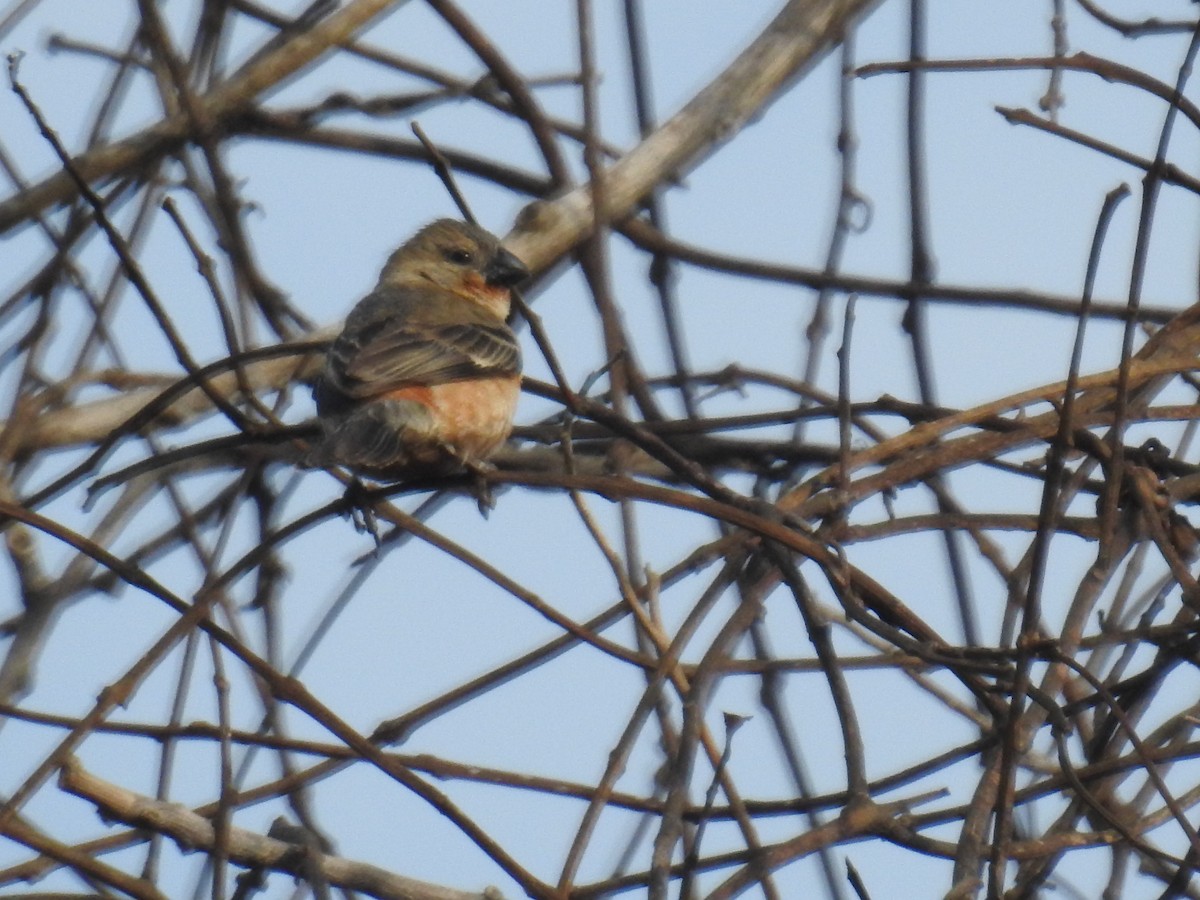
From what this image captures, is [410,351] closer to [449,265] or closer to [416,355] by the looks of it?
[416,355]

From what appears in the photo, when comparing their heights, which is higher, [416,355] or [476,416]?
[416,355]

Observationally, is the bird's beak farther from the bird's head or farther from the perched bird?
the bird's head

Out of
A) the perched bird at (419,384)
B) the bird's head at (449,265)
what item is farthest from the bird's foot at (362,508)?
the bird's head at (449,265)

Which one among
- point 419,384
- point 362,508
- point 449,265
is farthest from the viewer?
point 449,265

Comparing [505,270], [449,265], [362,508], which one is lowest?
[362,508]

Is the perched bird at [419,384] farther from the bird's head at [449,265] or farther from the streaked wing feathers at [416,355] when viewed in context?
the bird's head at [449,265]

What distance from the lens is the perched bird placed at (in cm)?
449

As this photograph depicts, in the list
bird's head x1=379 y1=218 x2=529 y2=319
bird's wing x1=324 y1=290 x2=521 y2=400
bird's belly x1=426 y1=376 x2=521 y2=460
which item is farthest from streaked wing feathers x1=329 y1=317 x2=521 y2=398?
bird's head x1=379 y1=218 x2=529 y2=319

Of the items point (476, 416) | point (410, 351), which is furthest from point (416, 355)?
point (476, 416)

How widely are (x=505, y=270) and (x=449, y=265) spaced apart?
138cm

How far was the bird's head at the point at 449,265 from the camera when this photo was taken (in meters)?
6.00

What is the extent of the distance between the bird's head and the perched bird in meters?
0.12

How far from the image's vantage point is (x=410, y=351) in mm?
5145

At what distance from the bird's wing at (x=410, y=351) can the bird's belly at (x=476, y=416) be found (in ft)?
0.40
